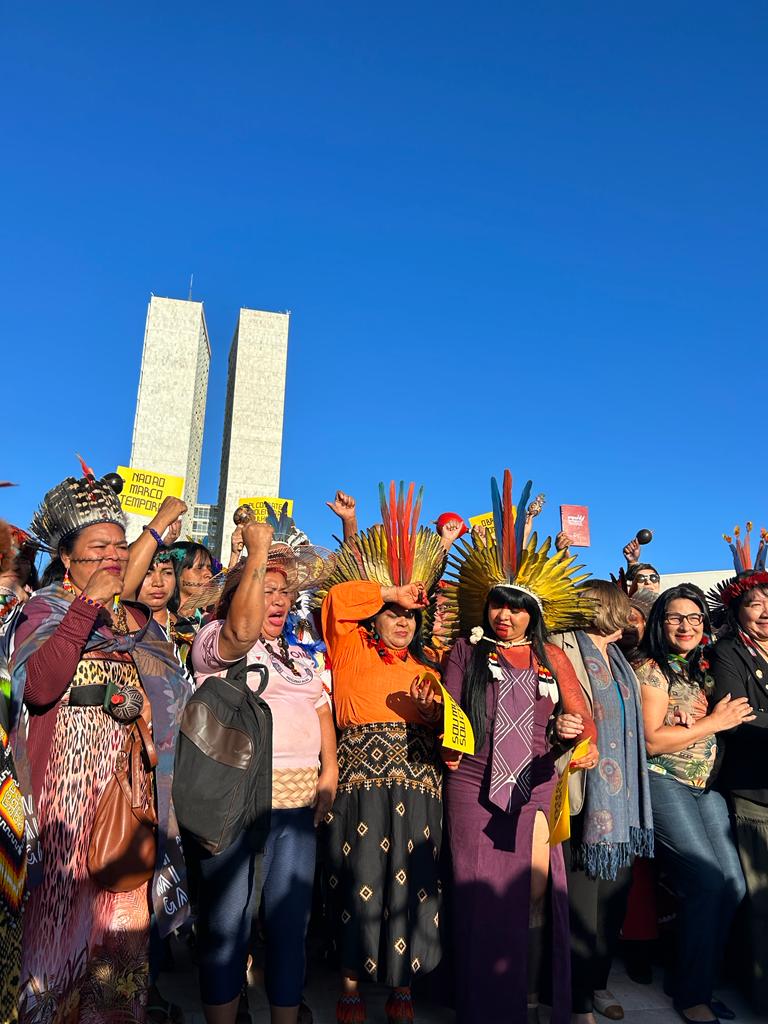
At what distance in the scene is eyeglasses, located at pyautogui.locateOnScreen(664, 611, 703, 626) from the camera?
13.6ft

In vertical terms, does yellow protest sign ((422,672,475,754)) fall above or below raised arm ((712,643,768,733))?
below

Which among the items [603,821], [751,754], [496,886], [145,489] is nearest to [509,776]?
[496,886]

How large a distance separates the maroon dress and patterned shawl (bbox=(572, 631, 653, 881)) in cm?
27

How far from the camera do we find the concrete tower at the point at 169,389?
123ft

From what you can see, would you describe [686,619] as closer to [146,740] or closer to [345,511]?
[345,511]

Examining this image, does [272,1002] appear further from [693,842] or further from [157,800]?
[693,842]

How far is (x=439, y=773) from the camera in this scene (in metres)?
3.61

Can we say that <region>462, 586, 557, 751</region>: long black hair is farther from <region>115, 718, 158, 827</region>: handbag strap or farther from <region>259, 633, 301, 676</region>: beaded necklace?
<region>115, 718, 158, 827</region>: handbag strap

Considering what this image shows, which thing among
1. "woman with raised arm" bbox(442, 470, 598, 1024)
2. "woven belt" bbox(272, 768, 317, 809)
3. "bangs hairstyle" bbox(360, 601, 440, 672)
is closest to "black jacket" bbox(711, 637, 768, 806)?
"woman with raised arm" bbox(442, 470, 598, 1024)

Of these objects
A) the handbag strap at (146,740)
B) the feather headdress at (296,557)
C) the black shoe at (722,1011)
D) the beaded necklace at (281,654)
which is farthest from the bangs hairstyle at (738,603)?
the handbag strap at (146,740)

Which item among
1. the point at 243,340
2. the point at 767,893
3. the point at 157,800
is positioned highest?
the point at 243,340

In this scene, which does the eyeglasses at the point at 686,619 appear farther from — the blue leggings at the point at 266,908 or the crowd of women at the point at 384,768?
the blue leggings at the point at 266,908

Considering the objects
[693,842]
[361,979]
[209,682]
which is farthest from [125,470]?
[693,842]

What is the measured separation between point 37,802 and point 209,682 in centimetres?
70
